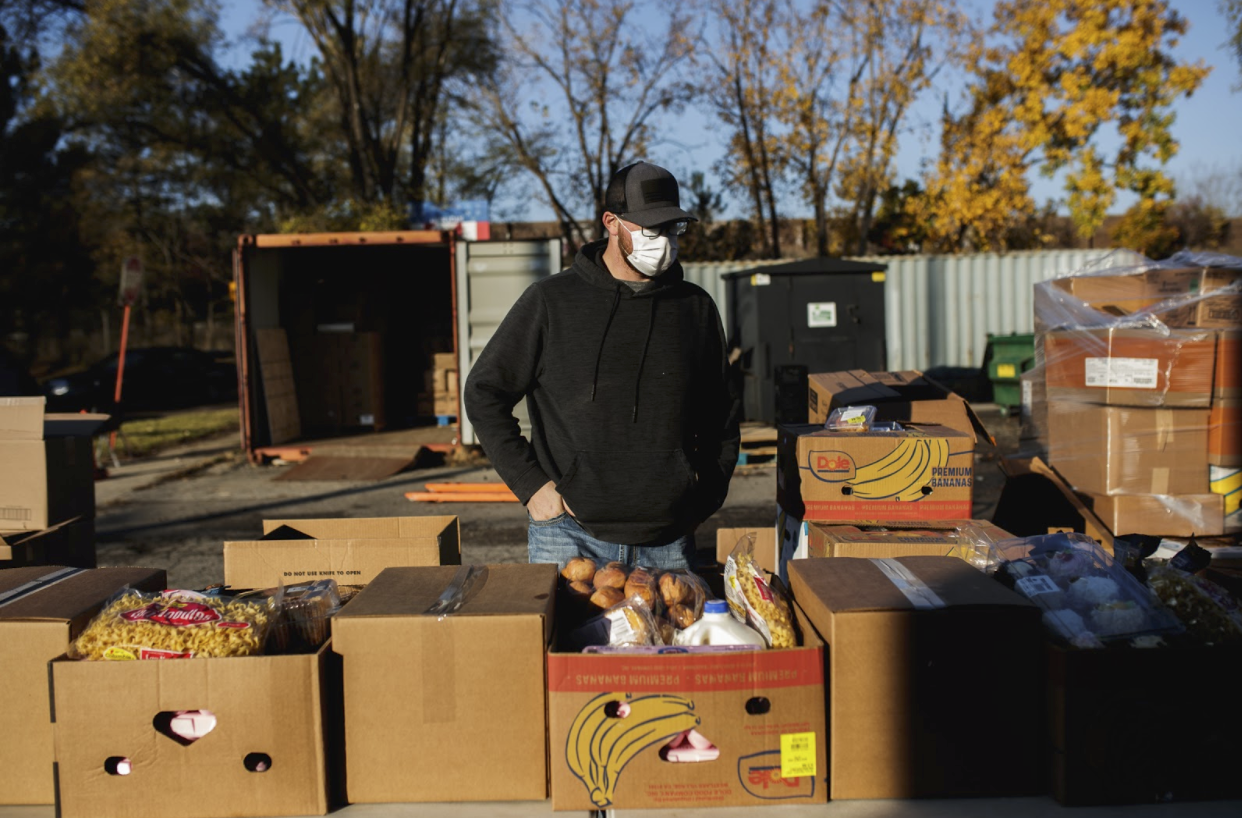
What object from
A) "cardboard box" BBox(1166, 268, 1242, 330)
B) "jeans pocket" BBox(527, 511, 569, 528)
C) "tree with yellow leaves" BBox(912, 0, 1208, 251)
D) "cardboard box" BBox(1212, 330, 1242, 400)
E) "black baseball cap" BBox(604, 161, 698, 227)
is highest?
"tree with yellow leaves" BBox(912, 0, 1208, 251)

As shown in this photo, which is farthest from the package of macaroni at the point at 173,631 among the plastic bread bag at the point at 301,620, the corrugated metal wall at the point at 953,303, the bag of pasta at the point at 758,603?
the corrugated metal wall at the point at 953,303

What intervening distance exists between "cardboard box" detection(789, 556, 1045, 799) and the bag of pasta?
0.42ft

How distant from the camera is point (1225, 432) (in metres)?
4.36

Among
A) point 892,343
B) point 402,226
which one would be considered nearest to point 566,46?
point 402,226

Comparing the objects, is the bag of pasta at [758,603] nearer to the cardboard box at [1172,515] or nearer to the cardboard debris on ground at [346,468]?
the cardboard box at [1172,515]

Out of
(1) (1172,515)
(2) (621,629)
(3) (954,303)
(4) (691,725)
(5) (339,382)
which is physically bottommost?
(1) (1172,515)

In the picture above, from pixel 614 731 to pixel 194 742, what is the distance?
85 centimetres

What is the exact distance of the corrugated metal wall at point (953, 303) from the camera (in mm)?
17328

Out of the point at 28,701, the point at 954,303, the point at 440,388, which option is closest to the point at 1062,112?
the point at 954,303

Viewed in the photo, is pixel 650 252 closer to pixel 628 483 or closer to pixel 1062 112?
pixel 628 483

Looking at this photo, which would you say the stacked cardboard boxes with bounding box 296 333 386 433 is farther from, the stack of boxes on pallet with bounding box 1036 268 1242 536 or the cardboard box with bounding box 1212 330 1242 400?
the cardboard box with bounding box 1212 330 1242 400

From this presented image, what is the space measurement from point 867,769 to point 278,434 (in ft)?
37.5

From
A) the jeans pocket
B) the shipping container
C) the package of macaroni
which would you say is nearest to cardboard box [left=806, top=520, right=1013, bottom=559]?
the jeans pocket

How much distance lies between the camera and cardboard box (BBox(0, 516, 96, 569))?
3297mm
